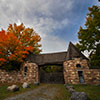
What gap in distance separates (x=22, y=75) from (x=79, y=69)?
35.4 feet

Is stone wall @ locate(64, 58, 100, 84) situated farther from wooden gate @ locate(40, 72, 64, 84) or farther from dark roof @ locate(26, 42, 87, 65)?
wooden gate @ locate(40, 72, 64, 84)

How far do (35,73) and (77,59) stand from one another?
866 cm

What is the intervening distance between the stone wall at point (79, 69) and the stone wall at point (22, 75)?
6294mm

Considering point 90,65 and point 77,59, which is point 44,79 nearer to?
point 77,59

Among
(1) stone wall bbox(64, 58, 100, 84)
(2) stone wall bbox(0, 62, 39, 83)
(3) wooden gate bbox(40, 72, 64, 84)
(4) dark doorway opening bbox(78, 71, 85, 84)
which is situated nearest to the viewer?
(1) stone wall bbox(64, 58, 100, 84)

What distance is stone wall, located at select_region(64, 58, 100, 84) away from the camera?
11562 millimetres

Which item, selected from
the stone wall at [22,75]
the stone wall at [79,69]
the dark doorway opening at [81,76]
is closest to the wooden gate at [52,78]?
the stone wall at [22,75]

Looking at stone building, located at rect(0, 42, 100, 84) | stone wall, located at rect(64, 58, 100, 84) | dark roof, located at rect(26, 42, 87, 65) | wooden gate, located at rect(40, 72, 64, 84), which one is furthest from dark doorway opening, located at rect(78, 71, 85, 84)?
wooden gate, located at rect(40, 72, 64, 84)

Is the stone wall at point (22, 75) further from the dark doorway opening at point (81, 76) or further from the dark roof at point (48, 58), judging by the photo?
the dark doorway opening at point (81, 76)

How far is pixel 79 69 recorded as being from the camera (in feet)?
40.7

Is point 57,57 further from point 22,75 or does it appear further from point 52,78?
point 22,75

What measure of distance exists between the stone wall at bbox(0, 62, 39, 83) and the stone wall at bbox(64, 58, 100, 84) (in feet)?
20.6

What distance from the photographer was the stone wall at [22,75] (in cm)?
1293


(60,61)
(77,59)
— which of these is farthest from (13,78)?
(77,59)
